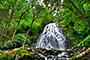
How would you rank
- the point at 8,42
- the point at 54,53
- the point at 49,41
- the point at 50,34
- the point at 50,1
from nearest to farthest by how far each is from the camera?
the point at 50,1, the point at 54,53, the point at 8,42, the point at 49,41, the point at 50,34

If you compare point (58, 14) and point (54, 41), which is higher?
point (58, 14)

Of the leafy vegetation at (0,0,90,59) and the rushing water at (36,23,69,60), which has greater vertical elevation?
the leafy vegetation at (0,0,90,59)

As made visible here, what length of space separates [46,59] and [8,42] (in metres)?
5.90

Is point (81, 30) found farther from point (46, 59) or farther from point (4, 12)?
point (4, 12)

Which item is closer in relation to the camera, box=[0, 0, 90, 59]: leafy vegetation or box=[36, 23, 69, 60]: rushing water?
box=[0, 0, 90, 59]: leafy vegetation

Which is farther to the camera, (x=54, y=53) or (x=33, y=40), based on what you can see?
(x=33, y=40)

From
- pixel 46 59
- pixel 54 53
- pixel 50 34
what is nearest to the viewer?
pixel 46 59

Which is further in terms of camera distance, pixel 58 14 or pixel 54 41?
pixel 54 41

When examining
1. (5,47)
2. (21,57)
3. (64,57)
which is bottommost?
(64,57)

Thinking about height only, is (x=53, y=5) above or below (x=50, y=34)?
above

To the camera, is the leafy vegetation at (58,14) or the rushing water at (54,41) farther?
the rushing water at (54,41)

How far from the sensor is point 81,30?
5.96 m

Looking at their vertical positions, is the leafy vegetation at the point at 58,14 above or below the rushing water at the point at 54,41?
above

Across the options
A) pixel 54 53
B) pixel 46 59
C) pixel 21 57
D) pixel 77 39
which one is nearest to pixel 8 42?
pixel 21 57
